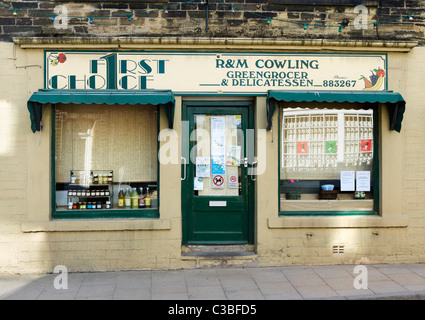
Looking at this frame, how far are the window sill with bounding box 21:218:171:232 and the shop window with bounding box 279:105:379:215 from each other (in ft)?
7.45

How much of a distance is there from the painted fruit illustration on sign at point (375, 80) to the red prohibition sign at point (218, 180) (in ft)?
9.73

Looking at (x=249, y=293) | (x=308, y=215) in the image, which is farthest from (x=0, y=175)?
(x=308, y=215)

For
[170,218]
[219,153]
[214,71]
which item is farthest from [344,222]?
[214,71]

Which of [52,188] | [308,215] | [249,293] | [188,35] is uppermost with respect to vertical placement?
[188,35]

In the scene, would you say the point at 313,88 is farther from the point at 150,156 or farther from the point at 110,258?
the point at 110,258

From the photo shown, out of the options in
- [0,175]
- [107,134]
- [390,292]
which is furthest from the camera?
[107,134]

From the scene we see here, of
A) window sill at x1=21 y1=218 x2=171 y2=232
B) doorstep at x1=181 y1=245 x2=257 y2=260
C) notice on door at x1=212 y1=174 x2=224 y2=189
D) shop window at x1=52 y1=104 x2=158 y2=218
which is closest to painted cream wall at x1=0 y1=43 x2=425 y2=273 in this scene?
window sill at x1=21 y1=218 x2=171 y2=232

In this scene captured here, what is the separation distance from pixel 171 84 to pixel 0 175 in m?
3.17

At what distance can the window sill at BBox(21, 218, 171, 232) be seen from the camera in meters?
6.65

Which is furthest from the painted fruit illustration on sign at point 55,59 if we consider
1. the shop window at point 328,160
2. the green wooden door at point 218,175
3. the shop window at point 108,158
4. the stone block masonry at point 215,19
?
the shop window at point 328,160

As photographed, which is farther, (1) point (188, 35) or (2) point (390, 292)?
(1) point (188, 35)

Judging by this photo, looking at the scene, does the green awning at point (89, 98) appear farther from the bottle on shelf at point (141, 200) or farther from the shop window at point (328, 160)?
the shop window at point (328, 160)

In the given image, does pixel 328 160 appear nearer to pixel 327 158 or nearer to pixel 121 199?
pixel 327 158

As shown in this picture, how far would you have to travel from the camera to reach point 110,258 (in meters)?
6.78
